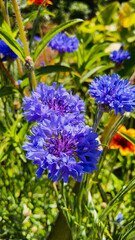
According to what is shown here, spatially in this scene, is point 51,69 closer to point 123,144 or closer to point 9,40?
point 9,40

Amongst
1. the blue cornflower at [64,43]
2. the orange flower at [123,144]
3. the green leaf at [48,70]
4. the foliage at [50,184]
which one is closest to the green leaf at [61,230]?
the foliage at [50,184]

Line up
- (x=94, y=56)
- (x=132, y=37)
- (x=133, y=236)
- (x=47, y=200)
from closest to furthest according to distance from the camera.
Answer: (x=133, y=236)
(x=47, y=200)
(x=94, y=56)
(x=132, y=37)

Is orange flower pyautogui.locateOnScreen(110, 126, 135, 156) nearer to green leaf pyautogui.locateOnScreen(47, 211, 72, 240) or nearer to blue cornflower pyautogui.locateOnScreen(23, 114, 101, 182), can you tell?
green leaf pyautogui.locateOnScreen(47, 211, 72, 240)

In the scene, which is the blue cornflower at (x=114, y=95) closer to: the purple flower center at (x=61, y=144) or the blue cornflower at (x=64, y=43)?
the purple flower center at (x=61, y=144)

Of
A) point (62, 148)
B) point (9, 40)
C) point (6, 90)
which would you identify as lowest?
point (62, 148)

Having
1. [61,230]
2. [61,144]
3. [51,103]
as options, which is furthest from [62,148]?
[61,230]

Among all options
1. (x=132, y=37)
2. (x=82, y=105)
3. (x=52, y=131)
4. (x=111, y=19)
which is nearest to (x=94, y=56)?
(x=82, y=105)

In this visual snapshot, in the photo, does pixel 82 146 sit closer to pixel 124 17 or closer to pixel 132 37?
pixel 132 37
